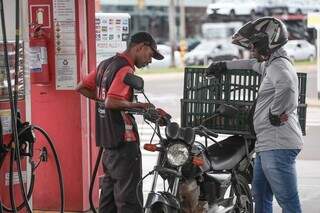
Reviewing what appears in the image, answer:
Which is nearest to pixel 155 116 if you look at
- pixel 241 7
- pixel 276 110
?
pixel 276 110

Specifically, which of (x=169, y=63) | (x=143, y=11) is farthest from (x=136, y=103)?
(x=143, y=11)

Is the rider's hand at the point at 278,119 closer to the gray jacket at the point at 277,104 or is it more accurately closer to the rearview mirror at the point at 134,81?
the gray jacket at the point at 277,104

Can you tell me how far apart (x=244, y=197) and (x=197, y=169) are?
1.03 m

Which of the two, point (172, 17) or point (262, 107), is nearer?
point (262, 107)

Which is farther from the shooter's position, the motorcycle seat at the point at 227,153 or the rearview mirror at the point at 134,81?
the motorcycle seat at the point at 227,153

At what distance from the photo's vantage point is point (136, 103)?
17.6 feet

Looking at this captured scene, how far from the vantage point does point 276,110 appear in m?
5.37

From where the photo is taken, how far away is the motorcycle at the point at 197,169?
16.1 ft

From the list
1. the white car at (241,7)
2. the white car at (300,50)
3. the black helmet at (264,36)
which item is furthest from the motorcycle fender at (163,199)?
the white car at (241,7)

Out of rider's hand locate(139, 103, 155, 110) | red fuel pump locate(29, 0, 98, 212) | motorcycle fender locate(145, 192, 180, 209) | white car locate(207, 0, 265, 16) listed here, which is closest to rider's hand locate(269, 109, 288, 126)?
rider's hand locate(139, 103, 155, 110)

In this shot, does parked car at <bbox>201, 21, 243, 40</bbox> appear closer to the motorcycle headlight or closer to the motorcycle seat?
the motorcycle seat

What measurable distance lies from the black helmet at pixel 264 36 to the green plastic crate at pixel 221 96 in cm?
53

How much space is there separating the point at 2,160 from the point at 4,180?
0.91 feet

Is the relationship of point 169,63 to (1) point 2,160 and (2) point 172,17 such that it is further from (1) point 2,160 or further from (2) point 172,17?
(1) point 2,160
